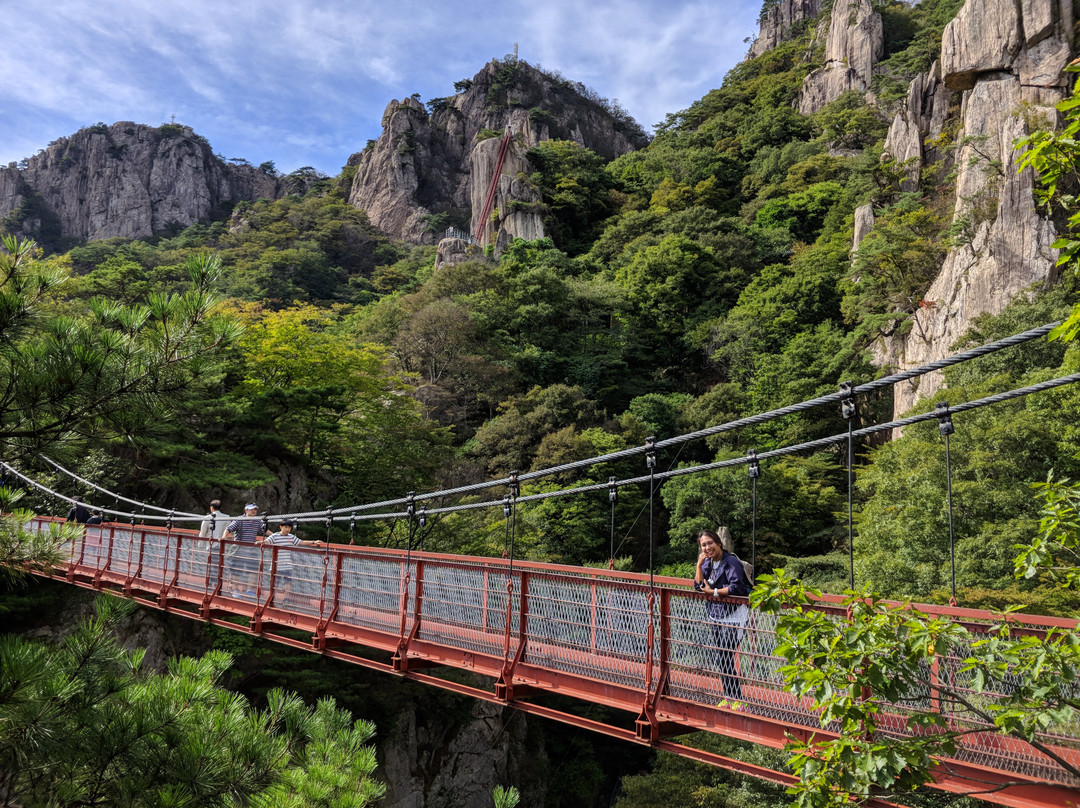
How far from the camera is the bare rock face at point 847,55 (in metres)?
36.1

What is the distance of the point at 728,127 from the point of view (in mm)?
38844

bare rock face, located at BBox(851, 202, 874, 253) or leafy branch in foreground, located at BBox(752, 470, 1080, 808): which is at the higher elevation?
bare rock face, located at BBox(851, 202, 874, 253)

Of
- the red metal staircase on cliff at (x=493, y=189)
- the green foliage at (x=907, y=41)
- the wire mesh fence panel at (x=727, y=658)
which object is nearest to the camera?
the wire mesh fence panel at (x=727, y=658)

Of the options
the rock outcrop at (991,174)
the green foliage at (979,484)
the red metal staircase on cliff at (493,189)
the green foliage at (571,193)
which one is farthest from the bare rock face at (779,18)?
the green foliage at (979,484)

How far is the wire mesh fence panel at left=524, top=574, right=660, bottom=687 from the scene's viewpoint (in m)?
3.78

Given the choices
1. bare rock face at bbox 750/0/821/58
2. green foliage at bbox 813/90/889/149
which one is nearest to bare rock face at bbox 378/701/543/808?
green foliage at bbox 813/90/889/149

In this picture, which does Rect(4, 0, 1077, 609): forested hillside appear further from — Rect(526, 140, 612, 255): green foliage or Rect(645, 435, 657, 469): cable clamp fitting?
Rect(645, 435, 657, 469): cable clamp fitting

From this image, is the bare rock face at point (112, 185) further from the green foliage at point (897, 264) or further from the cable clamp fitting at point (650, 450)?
the cable clamp fitting at point (650, 450)

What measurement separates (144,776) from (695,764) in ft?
41.4

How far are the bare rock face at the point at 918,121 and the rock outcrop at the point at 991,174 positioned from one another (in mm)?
3626

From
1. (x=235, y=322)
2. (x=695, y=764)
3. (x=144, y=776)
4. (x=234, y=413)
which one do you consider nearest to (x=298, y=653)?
(x=234, y=413)

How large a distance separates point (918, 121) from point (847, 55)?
16414 mm

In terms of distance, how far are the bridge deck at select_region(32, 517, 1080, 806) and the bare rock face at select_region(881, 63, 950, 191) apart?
22.4 metres

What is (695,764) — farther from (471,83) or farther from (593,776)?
(471,83)
